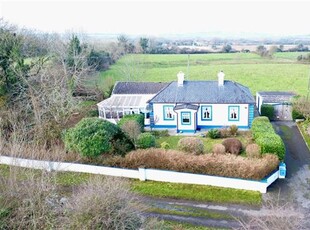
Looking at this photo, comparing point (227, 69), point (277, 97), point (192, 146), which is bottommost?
point (227, 69)

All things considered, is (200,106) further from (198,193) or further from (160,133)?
(198,193)

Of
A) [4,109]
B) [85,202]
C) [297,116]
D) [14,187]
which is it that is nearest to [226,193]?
[85,202]

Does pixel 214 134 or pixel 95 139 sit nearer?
pixel 95 139

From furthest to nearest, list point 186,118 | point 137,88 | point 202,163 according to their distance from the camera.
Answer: point 137,88
point 186,118
point 202,163

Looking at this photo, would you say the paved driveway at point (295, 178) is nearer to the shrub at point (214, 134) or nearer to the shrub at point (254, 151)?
the shrub at point (254, 151)

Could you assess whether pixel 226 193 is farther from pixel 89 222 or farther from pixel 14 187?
pixel 14 187

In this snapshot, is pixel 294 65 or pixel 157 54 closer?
pixel 294 65

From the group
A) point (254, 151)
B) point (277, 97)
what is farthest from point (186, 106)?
point (277, 97)
